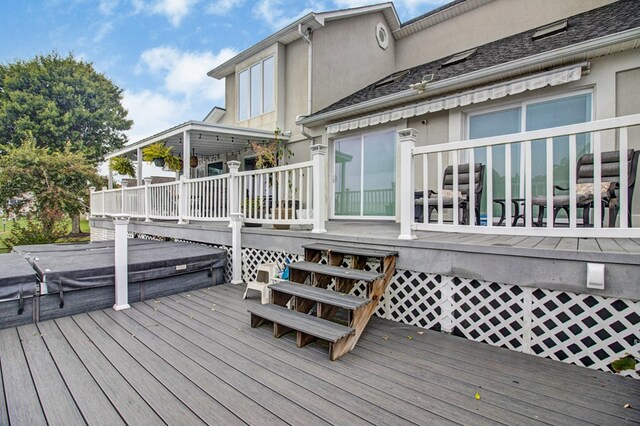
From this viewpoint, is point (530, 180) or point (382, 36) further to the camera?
point (382, 36)

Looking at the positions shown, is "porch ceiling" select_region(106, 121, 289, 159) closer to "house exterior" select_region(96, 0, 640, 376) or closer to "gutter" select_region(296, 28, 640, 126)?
"house exterior" select_region(96, 0, 640, 376)

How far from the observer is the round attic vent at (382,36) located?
8930 millimetres

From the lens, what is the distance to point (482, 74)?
4.95 metres

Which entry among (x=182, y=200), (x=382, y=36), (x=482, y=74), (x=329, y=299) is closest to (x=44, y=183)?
(x=182, y=200)

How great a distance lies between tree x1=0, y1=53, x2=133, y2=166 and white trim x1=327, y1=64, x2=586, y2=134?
16.9 m

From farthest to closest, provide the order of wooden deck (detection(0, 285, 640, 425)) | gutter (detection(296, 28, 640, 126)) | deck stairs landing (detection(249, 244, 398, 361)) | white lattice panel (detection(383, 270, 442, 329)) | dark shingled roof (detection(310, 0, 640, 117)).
A: dark shingled roof (detection(310, 0, 640, 117)) → gutter (detection(296, 28, 640, 126)) → white lattice panel (detection(383, 270, 442, 329)) → deck stairs landing (detection(249, 244, 398, 361)) → wooden deck (detection(0, 285, 640, 425))

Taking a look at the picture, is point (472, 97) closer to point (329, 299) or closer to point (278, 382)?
point (329, 299)

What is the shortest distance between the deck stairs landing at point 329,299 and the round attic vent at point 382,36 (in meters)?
7.81

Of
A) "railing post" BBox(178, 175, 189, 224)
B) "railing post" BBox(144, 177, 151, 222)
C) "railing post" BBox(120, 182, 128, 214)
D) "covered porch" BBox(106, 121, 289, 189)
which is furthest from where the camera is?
"railing post" BBox(120, 182, 128, 214)

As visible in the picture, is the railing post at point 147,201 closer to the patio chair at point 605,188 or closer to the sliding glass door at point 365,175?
the sliding glass door at point 365,175

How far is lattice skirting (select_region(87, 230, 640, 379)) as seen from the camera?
7.19 feet

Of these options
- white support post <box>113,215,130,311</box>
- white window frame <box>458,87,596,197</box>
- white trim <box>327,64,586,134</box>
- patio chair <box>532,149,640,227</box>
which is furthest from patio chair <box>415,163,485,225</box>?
white support post <box>113,215,130,311</box>

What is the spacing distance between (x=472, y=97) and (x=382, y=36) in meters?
5.22

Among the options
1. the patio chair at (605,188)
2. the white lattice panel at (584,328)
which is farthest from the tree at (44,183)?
the patio chair at (605,188)
